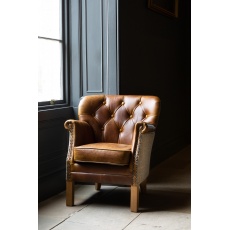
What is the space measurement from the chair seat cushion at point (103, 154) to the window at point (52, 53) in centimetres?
76

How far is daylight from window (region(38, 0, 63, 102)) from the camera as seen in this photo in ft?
12.2

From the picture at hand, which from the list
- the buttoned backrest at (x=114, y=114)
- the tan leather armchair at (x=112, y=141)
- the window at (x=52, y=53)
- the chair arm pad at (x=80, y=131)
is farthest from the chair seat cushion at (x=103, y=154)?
the window at (x=52, y=53)

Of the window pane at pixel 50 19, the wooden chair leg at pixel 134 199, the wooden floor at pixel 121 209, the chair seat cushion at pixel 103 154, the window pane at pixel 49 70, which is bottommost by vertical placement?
the wooden floor at pixel 121 209

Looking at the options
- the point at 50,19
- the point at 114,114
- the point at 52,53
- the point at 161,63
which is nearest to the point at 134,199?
the point at 114,114

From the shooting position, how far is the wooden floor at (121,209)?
278cm

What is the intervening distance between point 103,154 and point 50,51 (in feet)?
4.31

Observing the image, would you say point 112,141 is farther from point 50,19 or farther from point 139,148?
point 50,19

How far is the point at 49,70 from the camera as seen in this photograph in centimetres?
386

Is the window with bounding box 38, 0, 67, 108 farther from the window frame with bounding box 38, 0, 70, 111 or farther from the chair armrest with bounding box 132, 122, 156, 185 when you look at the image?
the chair armrest with bounding box 132, 122, 156, 185

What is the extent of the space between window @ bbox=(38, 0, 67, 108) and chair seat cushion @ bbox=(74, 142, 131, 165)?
762 millimetres

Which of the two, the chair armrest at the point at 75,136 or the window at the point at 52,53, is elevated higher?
the window at the point at 52,53

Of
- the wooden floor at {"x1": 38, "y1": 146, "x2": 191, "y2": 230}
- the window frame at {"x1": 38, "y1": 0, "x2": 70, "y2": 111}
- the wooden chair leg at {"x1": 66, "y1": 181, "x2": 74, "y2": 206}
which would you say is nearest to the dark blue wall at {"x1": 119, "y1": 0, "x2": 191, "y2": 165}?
the window frame at {"x1": 38, "y1": 0, "x2": 70, "y2": 111}

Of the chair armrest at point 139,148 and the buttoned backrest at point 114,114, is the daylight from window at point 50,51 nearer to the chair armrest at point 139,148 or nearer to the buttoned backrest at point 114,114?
the buttoned backrest at point 114,114
